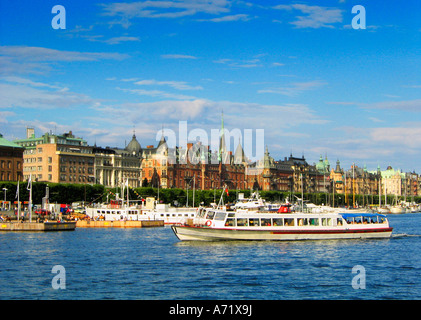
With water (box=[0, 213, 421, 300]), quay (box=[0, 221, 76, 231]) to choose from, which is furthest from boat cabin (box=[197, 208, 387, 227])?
quay (box=[0, 221, 76, 231])

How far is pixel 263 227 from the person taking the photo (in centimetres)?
6725

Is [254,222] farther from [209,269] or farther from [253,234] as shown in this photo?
[209,269]

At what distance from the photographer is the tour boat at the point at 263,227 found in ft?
217

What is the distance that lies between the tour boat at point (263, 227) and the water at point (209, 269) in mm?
1133

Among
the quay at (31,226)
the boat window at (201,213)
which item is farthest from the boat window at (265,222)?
the quay at (31,226)

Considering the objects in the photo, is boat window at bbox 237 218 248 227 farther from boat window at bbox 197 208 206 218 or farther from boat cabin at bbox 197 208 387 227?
boat window at bbox 197 208 206 218

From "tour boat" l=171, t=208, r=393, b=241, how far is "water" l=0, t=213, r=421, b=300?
113cm

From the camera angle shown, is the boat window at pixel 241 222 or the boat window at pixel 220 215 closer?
the boat window at pixel 220 215

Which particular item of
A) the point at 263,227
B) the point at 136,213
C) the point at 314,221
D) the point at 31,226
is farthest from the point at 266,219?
the point at 136,213

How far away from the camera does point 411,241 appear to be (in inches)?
2921

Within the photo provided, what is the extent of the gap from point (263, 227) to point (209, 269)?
20504mm

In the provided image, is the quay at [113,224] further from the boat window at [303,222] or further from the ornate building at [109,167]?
the ornate building at [109,167]

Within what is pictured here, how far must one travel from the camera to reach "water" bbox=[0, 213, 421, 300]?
3803cm
